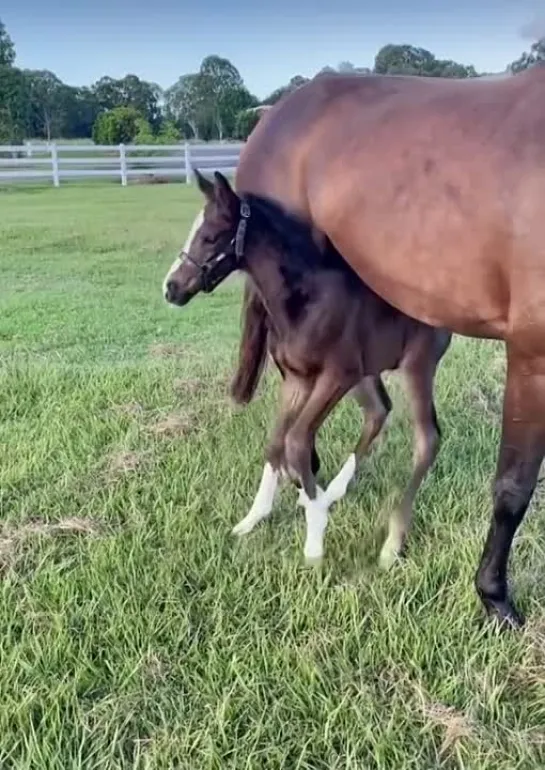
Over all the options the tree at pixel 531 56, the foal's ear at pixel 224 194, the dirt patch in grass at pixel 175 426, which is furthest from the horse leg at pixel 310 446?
the tree at pixel 531 56

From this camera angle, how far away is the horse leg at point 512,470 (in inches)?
83.1

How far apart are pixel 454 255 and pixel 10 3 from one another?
44.0ft

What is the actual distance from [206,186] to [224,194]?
58 millimetres

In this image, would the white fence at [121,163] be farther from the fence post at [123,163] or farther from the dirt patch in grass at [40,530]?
the dirt patch in grass at [40,530]

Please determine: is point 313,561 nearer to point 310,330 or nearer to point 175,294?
point 310,330

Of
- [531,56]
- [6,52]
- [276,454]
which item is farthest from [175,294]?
[6,52]

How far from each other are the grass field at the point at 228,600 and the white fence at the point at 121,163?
12.5 metres

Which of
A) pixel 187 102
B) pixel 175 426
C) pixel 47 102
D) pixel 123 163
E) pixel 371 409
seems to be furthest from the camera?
pixel 47 102

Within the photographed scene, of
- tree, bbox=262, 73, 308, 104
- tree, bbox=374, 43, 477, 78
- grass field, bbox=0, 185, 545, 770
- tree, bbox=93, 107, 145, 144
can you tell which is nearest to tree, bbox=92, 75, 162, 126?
tree, bbox=93, 107, 145, 144

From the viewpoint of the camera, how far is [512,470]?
7.36 ft

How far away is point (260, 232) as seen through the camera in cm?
254

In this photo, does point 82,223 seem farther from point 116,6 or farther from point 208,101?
point 208,101

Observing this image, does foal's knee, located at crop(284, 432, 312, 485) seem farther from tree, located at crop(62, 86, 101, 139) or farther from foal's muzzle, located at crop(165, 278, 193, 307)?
tree, located at crop(62, 86, 101, 139)

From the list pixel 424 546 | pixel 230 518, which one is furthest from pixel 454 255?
pixel 230 518
